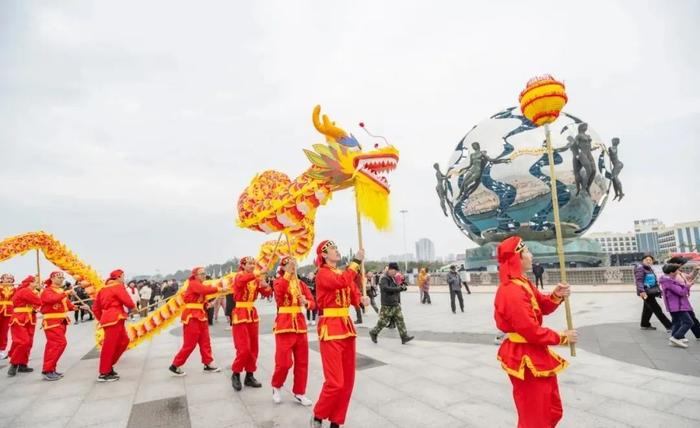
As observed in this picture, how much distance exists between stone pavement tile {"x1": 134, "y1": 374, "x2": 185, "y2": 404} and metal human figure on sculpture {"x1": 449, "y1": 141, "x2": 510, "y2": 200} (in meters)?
21.4

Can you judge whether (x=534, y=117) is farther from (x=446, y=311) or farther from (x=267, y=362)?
(x=446, y=311)

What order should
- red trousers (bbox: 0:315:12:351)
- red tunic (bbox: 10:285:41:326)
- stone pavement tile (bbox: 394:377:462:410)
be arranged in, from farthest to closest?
red trousers (bbox: 0:315:12:351) < red tunic (bbox: 10:285:41:326) < stone pavement tile (bbox: 394:377:462:410)

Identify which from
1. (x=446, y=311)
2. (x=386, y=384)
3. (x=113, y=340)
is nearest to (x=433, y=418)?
(x=386, y=384)

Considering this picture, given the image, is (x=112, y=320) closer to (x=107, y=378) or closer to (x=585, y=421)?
(x=107, y=378)

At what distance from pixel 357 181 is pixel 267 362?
378 centimetres

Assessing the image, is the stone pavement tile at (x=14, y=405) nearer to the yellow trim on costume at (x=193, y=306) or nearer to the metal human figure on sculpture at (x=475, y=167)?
the yellow trim on costume at (x=193, y=306)

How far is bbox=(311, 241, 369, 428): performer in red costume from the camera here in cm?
343

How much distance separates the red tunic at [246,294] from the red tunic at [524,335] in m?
3.55

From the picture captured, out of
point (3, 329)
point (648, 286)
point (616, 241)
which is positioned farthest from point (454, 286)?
point (616, 241)

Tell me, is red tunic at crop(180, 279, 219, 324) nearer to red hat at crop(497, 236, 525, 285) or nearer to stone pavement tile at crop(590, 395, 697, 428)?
red hat at crop(497, 236, 525, 285)

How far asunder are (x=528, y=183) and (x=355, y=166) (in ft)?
68.1

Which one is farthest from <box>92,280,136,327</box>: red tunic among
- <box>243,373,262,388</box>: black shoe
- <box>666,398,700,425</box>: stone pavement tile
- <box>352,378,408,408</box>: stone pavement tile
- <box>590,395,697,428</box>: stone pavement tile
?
<box>666,398,700,425</box>: stone pavement tile

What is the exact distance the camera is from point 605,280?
19.4m

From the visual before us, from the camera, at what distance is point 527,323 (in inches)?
103
